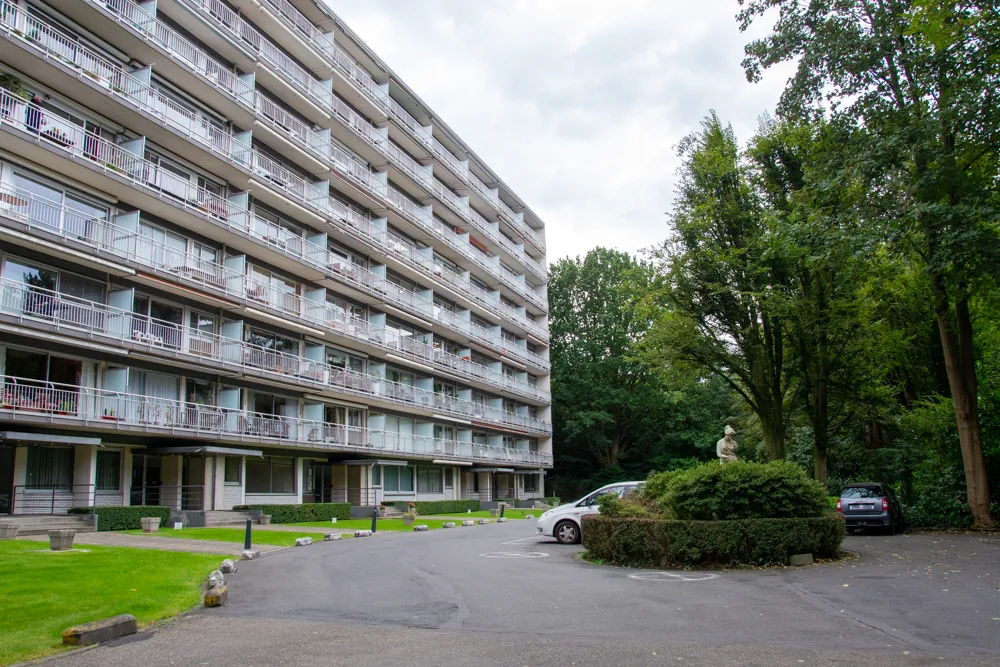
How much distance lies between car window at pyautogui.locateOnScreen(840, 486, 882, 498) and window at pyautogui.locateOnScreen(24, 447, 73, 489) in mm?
24872

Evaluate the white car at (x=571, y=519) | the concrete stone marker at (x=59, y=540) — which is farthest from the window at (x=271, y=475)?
the white car at (x=571, y=519)

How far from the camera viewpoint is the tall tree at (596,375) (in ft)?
206

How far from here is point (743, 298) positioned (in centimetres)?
2738

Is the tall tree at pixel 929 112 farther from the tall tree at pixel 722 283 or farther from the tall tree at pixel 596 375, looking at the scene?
the tall tree at pixel 596 375

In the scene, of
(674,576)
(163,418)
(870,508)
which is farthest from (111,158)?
(870,508)

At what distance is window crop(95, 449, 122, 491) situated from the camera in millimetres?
25609

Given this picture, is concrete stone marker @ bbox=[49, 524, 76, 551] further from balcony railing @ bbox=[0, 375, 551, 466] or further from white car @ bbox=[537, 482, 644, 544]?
white car @ bbox=[537, 482, 644, 544]

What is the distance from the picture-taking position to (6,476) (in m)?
22.5

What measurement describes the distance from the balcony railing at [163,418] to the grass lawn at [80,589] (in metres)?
6.55

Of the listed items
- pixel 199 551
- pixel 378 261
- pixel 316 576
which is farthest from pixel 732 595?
pixel 378 261

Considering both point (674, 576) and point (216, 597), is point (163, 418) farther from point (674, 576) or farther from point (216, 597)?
point (674, 576)

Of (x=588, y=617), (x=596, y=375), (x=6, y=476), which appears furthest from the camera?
(x=596, y=375)

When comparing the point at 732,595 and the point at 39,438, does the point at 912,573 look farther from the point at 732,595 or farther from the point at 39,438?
the point at 39,438

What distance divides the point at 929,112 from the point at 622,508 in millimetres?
13354
